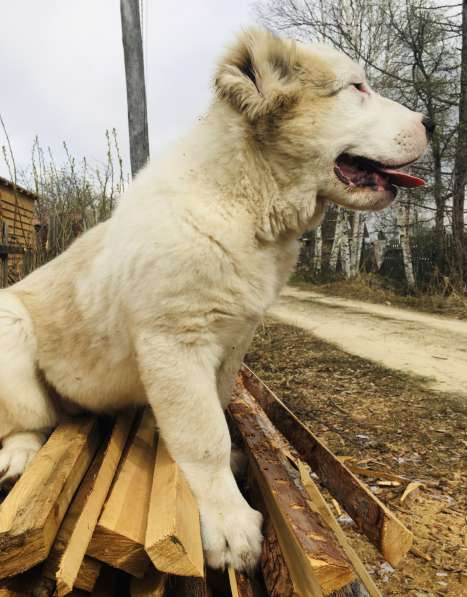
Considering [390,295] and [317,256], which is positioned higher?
[317,256]

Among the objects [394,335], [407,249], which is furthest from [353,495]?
[407,249]

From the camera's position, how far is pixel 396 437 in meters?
3.95

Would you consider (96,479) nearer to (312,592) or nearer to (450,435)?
(312,592)

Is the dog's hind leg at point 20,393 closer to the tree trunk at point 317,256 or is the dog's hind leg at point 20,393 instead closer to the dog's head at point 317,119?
the dog's head at point 317,119

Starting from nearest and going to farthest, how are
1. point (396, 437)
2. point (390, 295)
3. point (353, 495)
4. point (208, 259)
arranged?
point (353, 495) < point (208, 259) < point (396, 437) < point (390, 295)

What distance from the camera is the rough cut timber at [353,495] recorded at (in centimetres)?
157

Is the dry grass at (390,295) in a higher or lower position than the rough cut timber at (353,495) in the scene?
Answer: higher

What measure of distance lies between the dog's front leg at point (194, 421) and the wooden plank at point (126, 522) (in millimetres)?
177

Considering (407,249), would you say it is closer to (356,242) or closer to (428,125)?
(356,242)

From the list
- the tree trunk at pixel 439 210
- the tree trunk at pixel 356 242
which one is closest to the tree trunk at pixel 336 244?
the tree trunk at pixel 356 242

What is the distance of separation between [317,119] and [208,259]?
2.83ft

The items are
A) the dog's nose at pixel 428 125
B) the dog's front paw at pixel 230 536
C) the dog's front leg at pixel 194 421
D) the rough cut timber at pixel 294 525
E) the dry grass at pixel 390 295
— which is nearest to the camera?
the rough cut timber at pixel 294 525

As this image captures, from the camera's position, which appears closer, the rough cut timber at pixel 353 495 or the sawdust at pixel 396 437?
the rough cut timber at pixel 353 495

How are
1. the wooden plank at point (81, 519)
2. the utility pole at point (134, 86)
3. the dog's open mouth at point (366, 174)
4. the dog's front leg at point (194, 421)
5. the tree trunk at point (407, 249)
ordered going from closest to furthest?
the wooden plank at point (81, 519)
the dog's front leg at point (194, 421)
the dog's open mouth at point (366, 174)
the utility pole at point (134, 86)
the tree trunk at point (407, 249)
